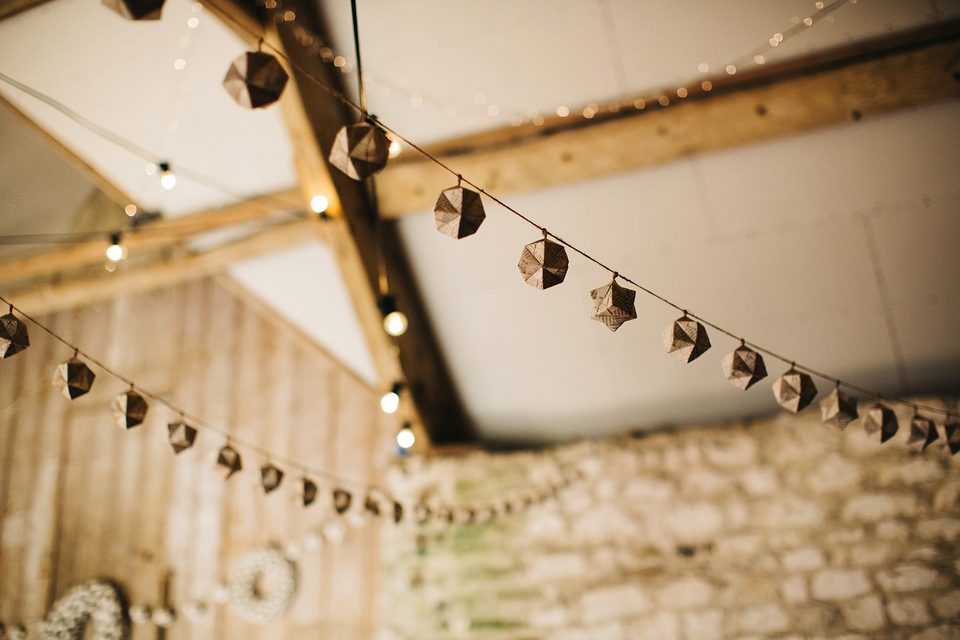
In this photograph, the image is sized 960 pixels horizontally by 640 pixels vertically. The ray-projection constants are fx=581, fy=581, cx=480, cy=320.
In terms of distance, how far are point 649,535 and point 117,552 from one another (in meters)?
3.54

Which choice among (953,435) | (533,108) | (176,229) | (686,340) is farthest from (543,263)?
(176,229)

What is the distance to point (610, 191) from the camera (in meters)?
2.94

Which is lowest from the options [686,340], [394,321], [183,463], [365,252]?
[686,340]

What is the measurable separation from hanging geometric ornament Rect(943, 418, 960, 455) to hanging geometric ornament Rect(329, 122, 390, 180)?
2572 millimetres

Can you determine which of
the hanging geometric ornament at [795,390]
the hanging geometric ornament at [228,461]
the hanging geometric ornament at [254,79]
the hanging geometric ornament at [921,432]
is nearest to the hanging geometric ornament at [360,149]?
Result: the hanging geometric ornament at [254,79]

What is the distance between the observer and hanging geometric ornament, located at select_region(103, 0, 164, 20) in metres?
1.26

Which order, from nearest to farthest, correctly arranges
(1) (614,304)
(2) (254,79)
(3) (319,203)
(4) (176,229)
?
(2) (254,79), (1) (614,304), (3) (319,203), (4) (176,229)

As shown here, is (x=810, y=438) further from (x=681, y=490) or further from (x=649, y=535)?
(x=649, y=535)

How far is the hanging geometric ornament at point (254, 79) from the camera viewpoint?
1406mm

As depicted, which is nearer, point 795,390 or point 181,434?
point 795,390

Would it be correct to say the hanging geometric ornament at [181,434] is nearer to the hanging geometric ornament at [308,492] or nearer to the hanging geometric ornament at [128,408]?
the hanging geometric ornament at [128,408]

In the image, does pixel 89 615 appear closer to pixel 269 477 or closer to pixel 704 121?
pixel 269 477

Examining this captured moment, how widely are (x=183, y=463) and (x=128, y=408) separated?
222 cm

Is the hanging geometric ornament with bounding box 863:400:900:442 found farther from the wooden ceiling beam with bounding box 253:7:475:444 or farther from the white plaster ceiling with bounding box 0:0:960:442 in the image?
the wooden ceiling beam with bounding box 253:7:475:444
